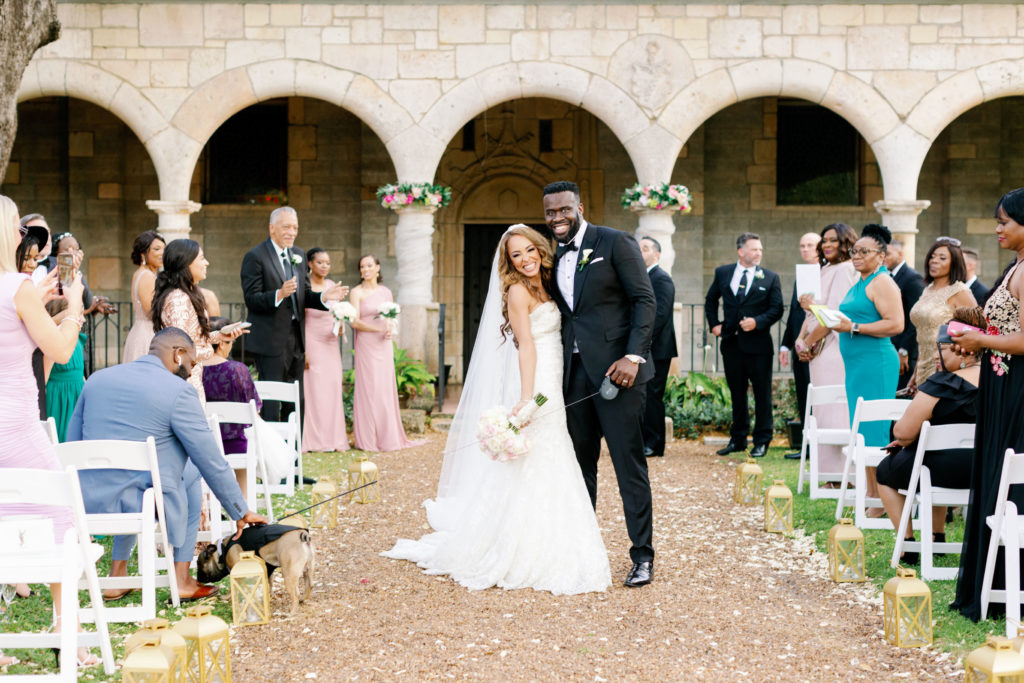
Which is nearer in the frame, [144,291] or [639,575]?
[639,575]

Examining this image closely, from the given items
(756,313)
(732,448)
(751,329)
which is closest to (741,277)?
(756,313)

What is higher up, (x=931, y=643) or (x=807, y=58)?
(x=807, y=58)

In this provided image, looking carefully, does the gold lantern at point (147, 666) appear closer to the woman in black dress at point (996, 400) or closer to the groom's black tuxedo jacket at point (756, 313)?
the woman in black dress at point (996, 400)

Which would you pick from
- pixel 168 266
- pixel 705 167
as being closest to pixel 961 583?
pixel 168 266

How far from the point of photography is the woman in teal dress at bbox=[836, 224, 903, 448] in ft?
22.4

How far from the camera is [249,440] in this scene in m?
6.14

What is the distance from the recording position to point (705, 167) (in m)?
14.3

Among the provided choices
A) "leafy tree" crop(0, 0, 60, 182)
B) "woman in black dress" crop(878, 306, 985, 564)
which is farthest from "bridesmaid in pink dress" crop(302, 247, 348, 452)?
"woman in black dress" crop(878, 306, 985, 564)

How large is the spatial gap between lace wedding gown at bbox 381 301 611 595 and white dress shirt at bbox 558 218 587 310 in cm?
9

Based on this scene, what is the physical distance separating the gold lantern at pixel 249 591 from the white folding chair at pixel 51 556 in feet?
2.02

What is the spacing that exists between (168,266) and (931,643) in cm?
424

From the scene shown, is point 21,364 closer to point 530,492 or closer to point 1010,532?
point 530,492

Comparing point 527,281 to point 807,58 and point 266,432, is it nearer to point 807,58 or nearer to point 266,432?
point 266,432

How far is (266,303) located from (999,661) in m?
6.40
